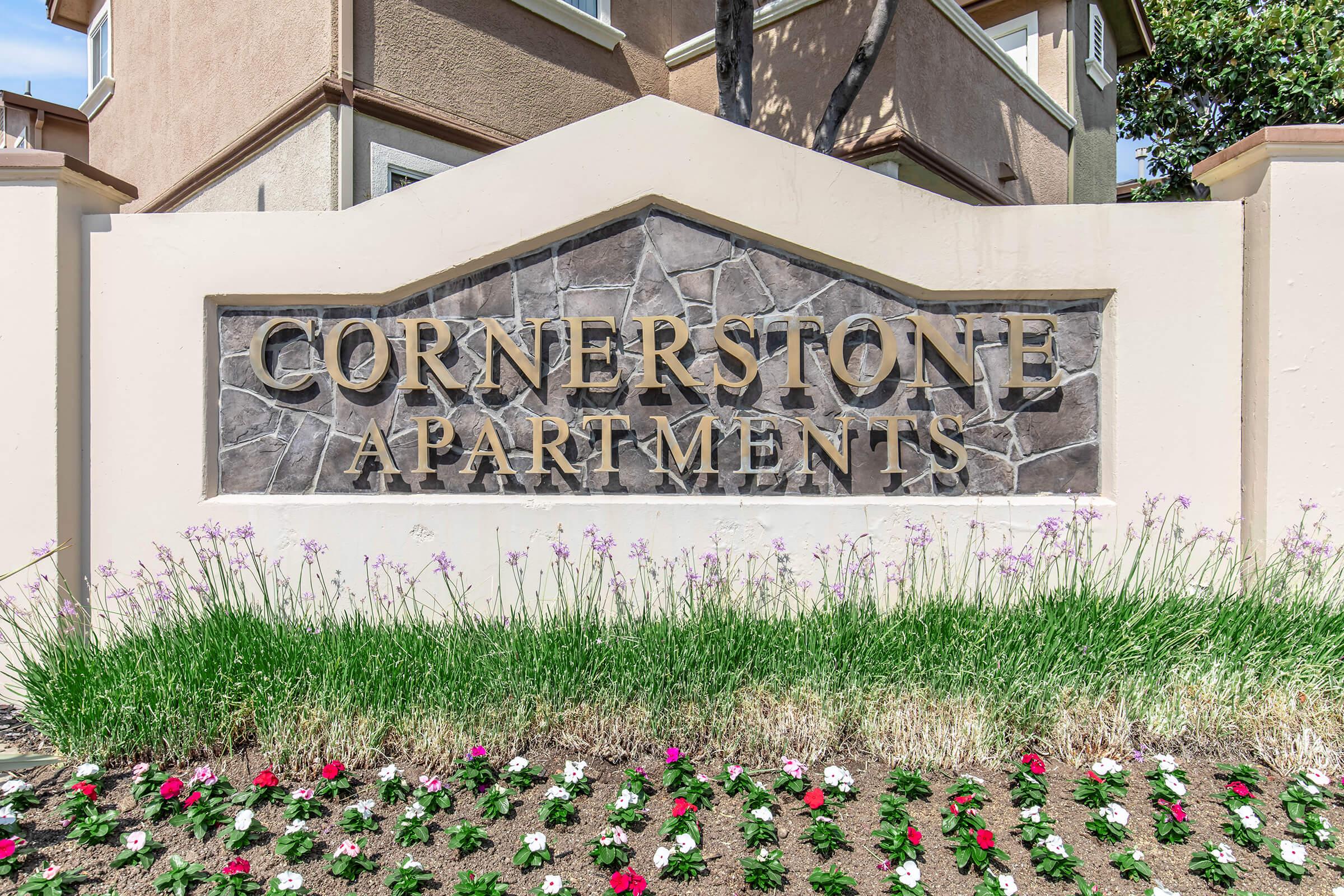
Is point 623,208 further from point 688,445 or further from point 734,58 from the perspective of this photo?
point 734,58

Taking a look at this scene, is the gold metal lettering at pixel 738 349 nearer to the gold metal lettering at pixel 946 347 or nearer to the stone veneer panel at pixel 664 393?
the stone veneer panel at pixel 664 393

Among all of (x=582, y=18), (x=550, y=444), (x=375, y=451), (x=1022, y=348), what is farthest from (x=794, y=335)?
(x=582, y=18)

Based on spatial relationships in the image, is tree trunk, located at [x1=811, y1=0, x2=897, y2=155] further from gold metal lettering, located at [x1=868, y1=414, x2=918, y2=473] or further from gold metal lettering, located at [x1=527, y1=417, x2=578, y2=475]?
gold metal lettering, located at [x1=527, y1=417, x2=578, y2=475]

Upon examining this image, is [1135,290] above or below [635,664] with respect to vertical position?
above

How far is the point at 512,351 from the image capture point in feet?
14.7

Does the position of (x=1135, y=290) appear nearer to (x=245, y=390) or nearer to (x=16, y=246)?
(x=245, y=390)

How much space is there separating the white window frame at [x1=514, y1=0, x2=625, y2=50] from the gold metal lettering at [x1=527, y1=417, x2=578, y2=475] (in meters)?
4.80

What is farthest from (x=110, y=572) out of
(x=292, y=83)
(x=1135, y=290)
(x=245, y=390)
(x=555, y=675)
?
(x=1135, y=290)

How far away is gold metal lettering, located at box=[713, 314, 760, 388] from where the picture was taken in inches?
176

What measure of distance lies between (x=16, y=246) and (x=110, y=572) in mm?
1824

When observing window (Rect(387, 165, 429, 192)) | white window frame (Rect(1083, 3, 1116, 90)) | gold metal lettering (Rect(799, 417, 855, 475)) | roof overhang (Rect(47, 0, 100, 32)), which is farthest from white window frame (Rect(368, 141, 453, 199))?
white window frame (Rect(1083, 3, 1116, 90))

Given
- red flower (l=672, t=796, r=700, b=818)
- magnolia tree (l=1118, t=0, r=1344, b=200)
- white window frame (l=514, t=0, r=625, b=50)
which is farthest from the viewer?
magnolia tree (l=1118, t=0, r=1344, b=200)

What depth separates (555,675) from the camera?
3.75 meters

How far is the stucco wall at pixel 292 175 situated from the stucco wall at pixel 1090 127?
30.2 feet
